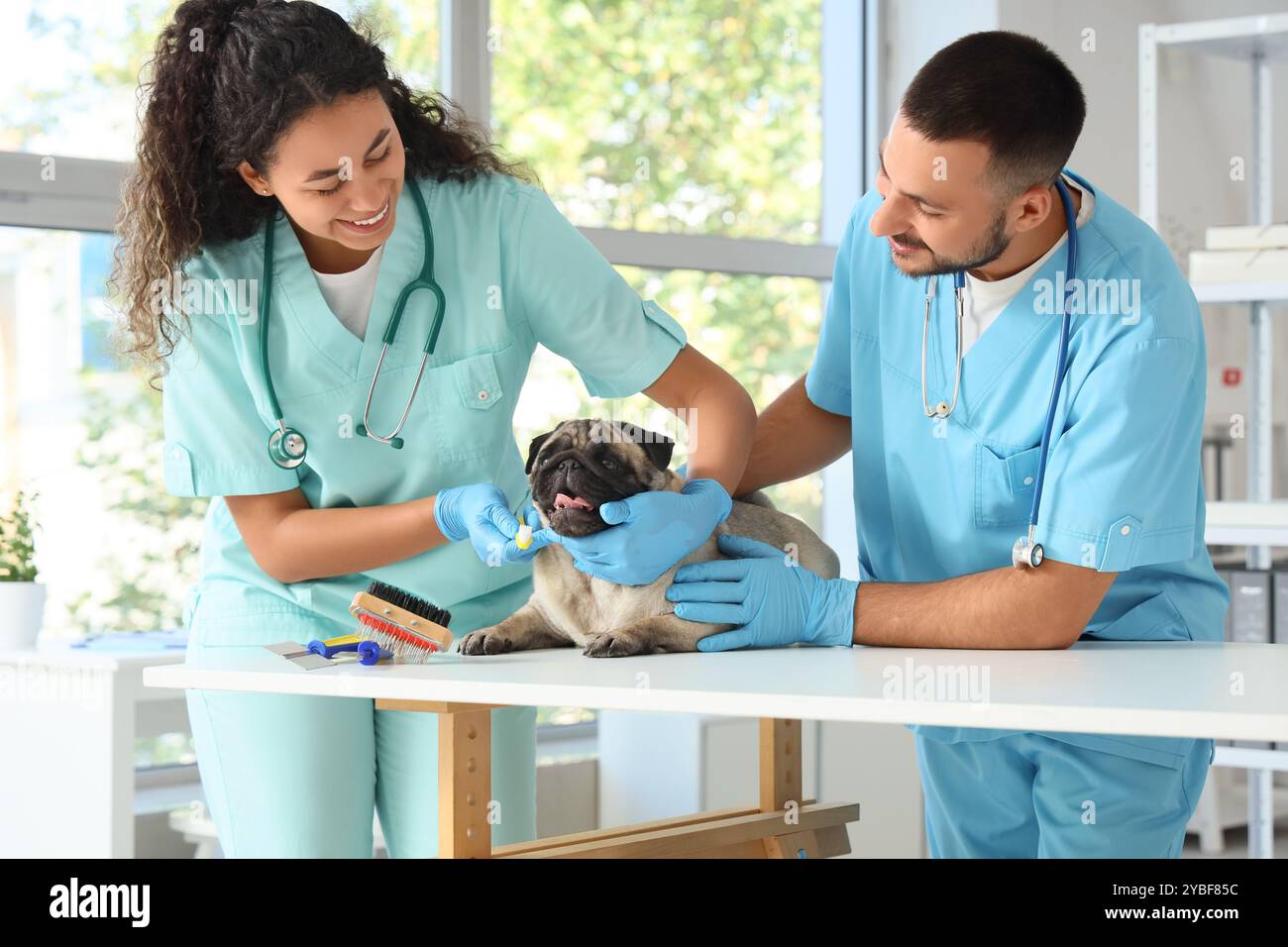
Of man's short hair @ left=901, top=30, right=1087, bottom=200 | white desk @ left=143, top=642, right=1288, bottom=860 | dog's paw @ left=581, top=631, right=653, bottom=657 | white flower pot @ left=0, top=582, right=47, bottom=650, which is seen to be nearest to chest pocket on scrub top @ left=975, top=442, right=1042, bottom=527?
white desk @ left=143, top=642, right=1288, bottom=860

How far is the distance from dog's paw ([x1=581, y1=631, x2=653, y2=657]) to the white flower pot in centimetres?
138

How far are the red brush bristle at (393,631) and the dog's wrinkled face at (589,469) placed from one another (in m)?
0.17

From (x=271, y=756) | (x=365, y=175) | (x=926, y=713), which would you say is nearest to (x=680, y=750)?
(x=271, y=756)

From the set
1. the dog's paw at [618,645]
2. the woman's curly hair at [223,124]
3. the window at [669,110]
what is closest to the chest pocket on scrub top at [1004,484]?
the dog's paw at [618,645]

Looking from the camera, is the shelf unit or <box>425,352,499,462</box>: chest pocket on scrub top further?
the shelf unit

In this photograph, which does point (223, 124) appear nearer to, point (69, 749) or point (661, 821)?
point (661, 821)

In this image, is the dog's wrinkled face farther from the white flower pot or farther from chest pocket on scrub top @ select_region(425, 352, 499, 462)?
the white flower pot

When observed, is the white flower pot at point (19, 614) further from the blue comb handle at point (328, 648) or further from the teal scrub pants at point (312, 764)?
the blue comb handle at point (328, 648)

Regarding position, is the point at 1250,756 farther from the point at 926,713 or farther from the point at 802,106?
the point at 802,106

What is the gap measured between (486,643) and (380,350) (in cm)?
36

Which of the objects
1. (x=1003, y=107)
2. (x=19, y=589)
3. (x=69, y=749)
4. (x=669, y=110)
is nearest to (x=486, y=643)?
(x=1003, y=107)

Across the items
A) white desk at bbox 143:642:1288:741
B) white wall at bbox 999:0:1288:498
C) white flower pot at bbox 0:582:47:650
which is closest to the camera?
white desk at bbox 143:642:1288:741

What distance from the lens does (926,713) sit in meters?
1.02

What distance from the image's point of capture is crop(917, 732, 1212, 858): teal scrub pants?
1434mm
